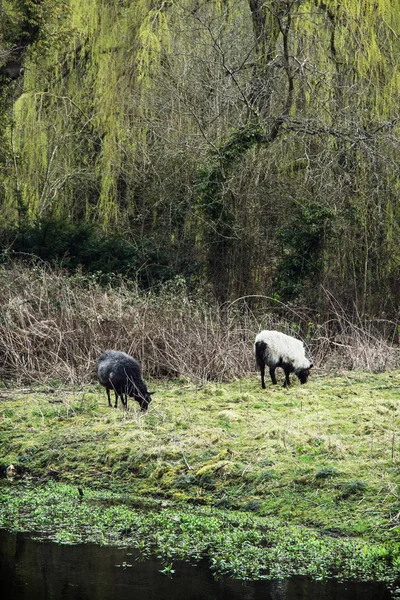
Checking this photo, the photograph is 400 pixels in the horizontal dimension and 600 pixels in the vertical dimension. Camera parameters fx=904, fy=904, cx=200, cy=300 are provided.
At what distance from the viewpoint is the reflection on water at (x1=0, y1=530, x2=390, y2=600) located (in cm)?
603

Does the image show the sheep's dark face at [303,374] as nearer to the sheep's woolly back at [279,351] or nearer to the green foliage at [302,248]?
the sheep's woolly back at [279,351]

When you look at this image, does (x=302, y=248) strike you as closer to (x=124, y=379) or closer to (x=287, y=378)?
(x=287, y=378)

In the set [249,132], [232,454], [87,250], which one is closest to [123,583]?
[232,454]

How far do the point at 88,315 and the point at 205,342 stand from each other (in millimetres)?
1855

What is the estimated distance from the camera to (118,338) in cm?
1352

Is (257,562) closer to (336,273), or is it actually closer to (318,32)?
(336,273)

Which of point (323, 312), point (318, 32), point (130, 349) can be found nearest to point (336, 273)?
point (323, 312)

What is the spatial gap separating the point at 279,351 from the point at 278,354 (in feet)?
0.14

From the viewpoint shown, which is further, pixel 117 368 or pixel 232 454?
pixel 117 368

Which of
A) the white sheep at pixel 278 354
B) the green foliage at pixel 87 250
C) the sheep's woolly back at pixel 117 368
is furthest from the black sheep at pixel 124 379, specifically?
the green foliage at pixel 87 250

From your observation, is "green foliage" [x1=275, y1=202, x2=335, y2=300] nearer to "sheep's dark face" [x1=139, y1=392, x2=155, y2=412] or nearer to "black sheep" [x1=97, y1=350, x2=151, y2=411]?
"black sheep" [x1=97, y1=350, x2=151, y2=411]

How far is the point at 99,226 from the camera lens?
782 inches

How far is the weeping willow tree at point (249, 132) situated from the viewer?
723 inches

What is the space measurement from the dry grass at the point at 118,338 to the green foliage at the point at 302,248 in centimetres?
344
